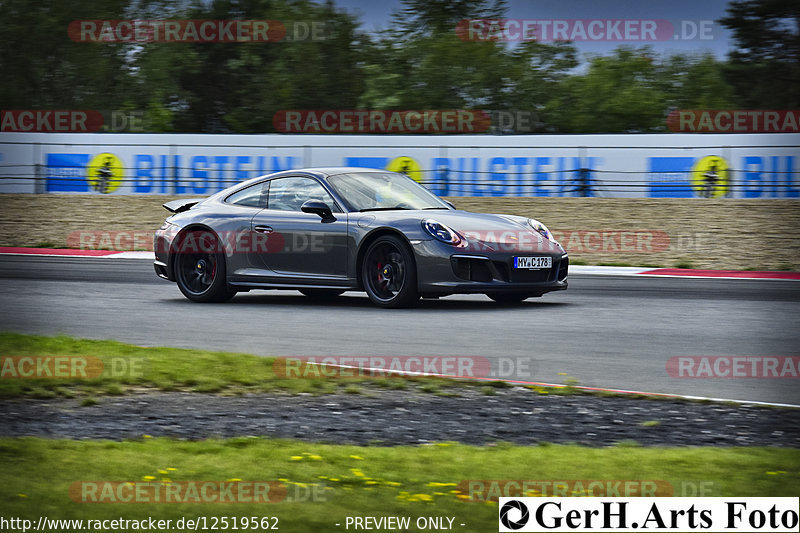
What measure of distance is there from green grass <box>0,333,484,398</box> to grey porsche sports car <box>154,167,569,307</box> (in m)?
2.85

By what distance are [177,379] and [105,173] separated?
22.5m

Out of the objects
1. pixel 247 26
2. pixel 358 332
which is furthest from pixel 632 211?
pixel 358 332

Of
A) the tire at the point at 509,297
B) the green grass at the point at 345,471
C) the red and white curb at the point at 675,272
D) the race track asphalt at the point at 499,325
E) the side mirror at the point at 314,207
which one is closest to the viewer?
the green grass at the point at 345,471

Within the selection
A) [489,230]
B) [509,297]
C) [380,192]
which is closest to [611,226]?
[509,297]

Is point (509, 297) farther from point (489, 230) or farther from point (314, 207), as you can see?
point (314, 207)

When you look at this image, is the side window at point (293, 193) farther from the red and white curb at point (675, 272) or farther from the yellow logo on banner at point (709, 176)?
the yellow logo on banner at point (709, 176)

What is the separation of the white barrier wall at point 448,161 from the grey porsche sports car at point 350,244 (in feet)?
42.6

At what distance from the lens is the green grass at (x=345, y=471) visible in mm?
3633

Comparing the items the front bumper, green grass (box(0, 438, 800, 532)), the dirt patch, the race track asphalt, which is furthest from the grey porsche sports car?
the dirt patch

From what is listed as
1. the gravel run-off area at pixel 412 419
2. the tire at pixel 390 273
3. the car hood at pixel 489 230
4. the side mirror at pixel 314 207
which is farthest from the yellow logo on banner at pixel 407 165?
the gravel run-off area at pixel 412 419

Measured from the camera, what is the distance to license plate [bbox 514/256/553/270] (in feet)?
33.0

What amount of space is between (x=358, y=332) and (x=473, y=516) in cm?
538

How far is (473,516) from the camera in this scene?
142 inches

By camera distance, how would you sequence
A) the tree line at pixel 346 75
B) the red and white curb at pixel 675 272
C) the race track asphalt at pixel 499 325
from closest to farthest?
the race track asphalt at pixel 499 325 → the tree line at pixel 346 75 → the red and white curb at pixel 675 272
